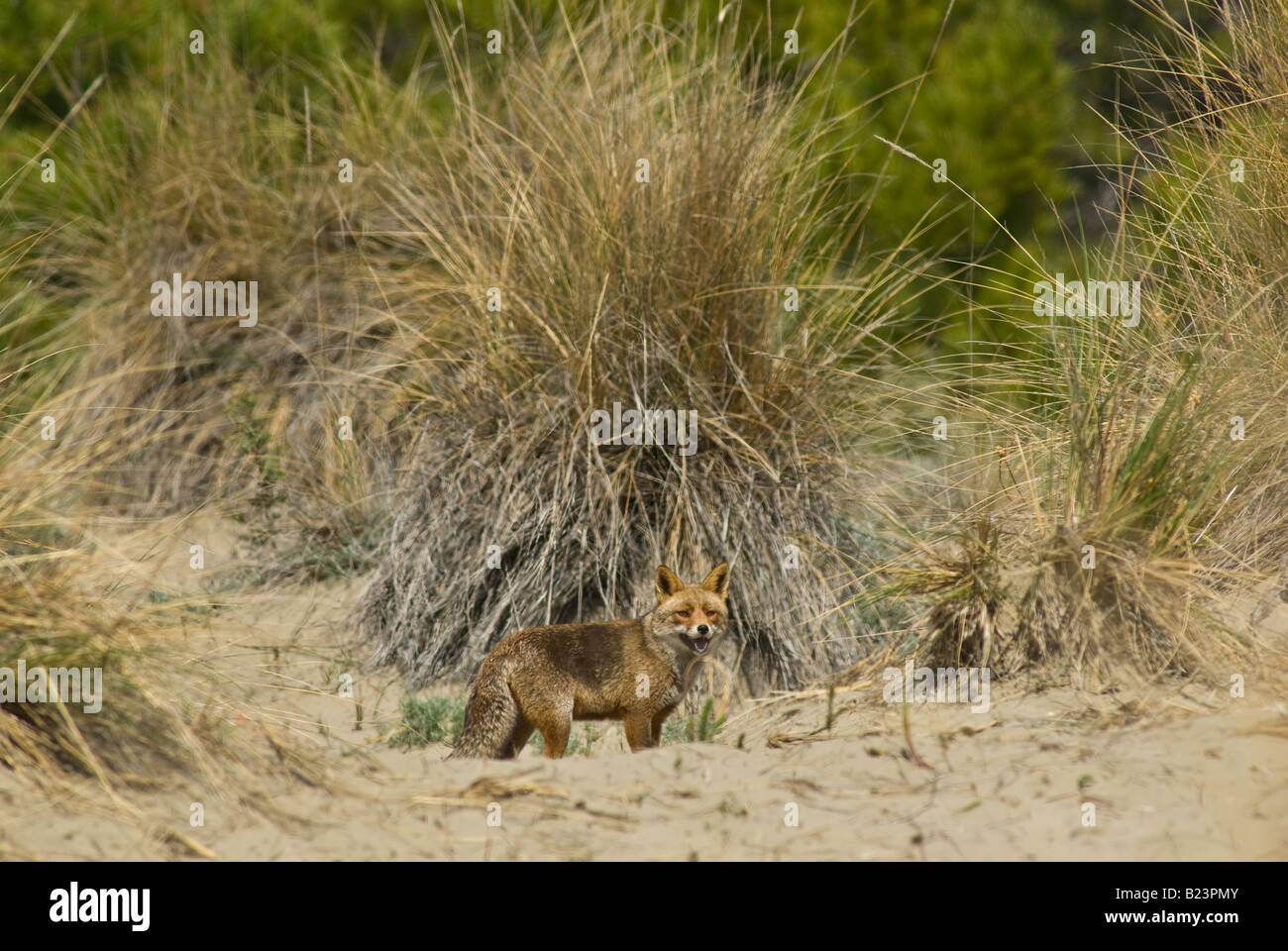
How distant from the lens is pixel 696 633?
456 cm

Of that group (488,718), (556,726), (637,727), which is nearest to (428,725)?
(488,718)

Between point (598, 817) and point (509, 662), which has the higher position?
point (509, 662)

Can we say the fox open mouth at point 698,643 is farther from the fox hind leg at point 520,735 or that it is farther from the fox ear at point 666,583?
the fox hind leg at point 520,735

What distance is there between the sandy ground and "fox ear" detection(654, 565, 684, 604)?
640 mm

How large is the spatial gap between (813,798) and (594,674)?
1118 mm

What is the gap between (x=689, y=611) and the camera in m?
4.66

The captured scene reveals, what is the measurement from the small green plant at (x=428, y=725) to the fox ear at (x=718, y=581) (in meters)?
1.10

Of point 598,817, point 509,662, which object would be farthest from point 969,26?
point 598,817

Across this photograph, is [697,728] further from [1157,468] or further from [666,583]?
[1157,468]

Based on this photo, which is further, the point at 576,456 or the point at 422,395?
the point at 422,395

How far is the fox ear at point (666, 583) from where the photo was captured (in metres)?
4.70

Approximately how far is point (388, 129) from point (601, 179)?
2488 mm

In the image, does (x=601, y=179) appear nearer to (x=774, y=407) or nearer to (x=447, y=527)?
(x=774, y=407)

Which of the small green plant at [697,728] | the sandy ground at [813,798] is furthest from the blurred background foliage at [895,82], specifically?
the sandy ground at [813,798]
